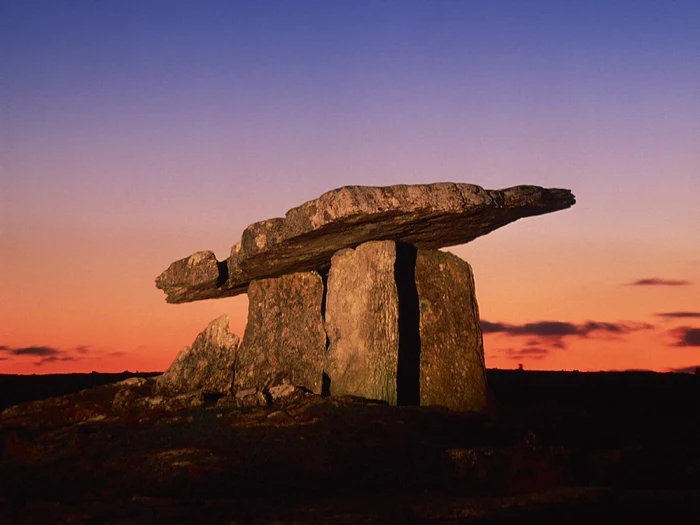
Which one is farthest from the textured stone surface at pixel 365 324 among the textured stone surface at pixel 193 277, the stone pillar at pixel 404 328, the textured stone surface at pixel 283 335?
the textured stone surface at pixel 193 277

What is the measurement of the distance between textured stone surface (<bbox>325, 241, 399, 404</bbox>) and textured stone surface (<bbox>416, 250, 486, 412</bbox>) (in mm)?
1093

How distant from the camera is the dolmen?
14.4 meters

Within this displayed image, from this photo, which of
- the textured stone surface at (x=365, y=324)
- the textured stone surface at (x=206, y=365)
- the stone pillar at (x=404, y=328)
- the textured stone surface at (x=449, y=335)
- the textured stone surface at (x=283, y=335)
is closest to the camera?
the textured stone surface at (x=365, y=324)

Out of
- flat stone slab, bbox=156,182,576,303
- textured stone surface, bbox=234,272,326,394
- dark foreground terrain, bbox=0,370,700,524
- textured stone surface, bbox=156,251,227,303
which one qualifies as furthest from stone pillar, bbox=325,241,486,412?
textured stone surface, bbox=156,251,227,303

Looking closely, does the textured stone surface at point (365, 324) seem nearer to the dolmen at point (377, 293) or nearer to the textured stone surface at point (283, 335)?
the dolmen at point (377, 293)

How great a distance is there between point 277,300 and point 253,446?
8261 millimetres

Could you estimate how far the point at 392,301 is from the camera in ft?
50.0

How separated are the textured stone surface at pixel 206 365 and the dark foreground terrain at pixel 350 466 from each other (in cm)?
329

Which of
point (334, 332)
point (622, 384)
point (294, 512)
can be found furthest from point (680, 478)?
point (622, 384)

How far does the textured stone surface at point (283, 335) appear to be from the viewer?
17.9 m

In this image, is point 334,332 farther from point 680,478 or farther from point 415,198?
point 680,478

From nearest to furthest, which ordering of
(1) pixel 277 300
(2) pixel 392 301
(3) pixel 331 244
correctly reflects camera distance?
(2) pixel 392 301 < (3) pixel 331 244 < (1) pixel 277 300

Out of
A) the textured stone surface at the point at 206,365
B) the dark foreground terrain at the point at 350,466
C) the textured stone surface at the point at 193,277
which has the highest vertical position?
the textured stone surface at the point at 193,277

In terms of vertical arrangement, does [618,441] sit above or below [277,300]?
below
